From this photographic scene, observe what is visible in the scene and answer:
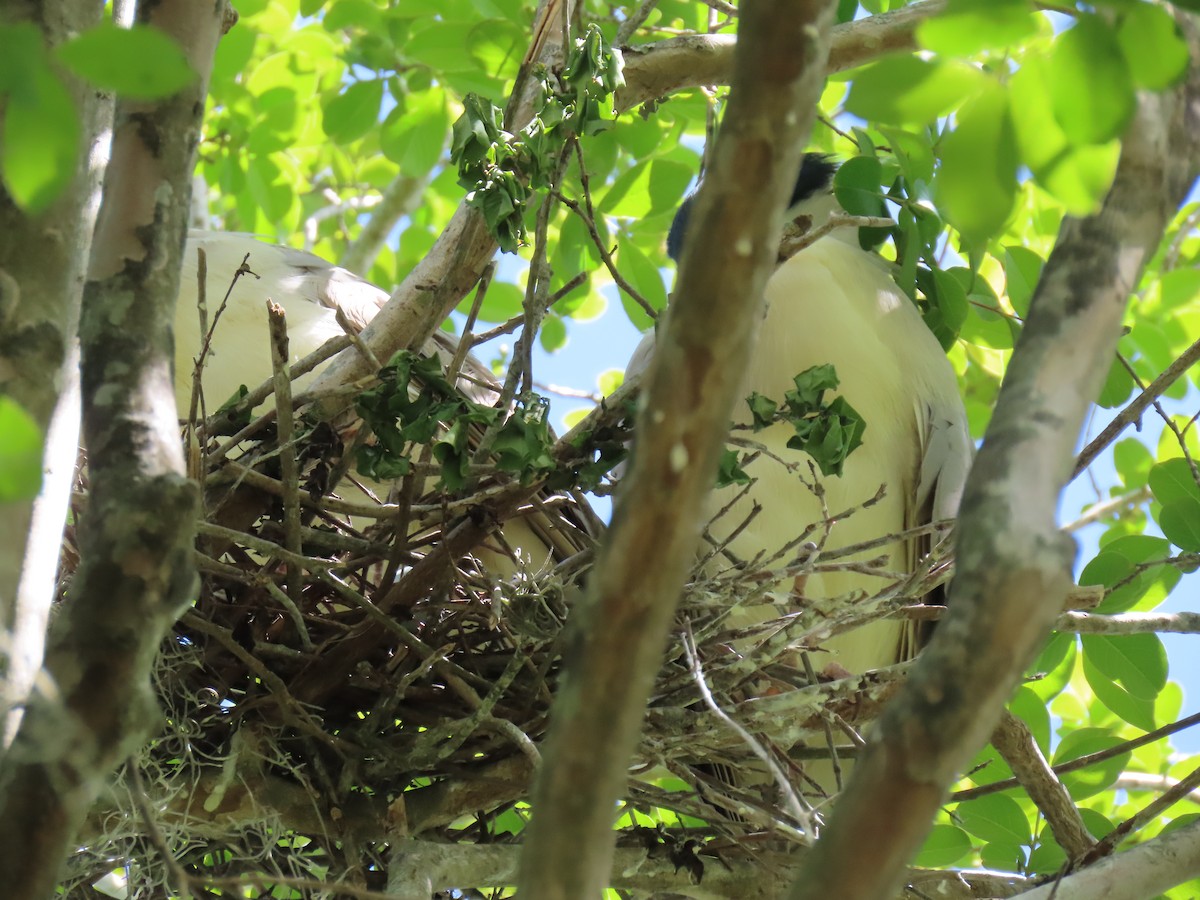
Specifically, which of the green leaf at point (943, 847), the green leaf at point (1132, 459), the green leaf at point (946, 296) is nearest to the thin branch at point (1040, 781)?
the green leaf at point (943, 847)

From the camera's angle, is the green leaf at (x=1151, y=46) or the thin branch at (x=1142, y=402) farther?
the thin branch at (x=1142, y=402)

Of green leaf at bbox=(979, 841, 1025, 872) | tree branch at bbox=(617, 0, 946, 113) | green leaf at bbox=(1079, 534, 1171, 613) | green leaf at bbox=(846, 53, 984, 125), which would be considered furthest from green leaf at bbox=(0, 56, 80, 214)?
green leaf at bbox=(979, 841, 1025, 872)

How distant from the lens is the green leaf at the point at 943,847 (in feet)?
8.18

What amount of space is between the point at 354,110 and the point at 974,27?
274 cm

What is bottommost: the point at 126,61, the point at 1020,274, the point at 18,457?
the point at 18,457

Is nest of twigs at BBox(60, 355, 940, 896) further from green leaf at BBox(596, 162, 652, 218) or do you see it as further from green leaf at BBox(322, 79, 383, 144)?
green leaf at BBox(322, 79, 383, 144)

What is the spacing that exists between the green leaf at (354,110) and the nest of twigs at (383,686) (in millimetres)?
1415

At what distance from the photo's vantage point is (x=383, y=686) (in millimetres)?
2188

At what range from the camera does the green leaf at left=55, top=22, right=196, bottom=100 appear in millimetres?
899

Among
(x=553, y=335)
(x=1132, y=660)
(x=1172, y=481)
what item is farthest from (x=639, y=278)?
(x=1132, y=660)

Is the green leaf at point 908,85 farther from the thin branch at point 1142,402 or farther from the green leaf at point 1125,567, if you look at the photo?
the green leaf at point 1125,567

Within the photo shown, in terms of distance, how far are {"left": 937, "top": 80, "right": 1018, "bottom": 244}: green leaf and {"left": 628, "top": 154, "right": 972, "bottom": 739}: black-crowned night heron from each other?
6.45 feet

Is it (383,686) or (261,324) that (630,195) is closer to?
(261,324)

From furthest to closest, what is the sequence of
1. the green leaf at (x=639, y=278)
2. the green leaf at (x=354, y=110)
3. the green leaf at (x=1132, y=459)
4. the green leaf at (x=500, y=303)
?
the green leaf at (x=500, y=303)
the green leaf at (x=1132, y=459)
the green leaf at (x=354, y=110)
the green leaf at (x=639, y=278)
